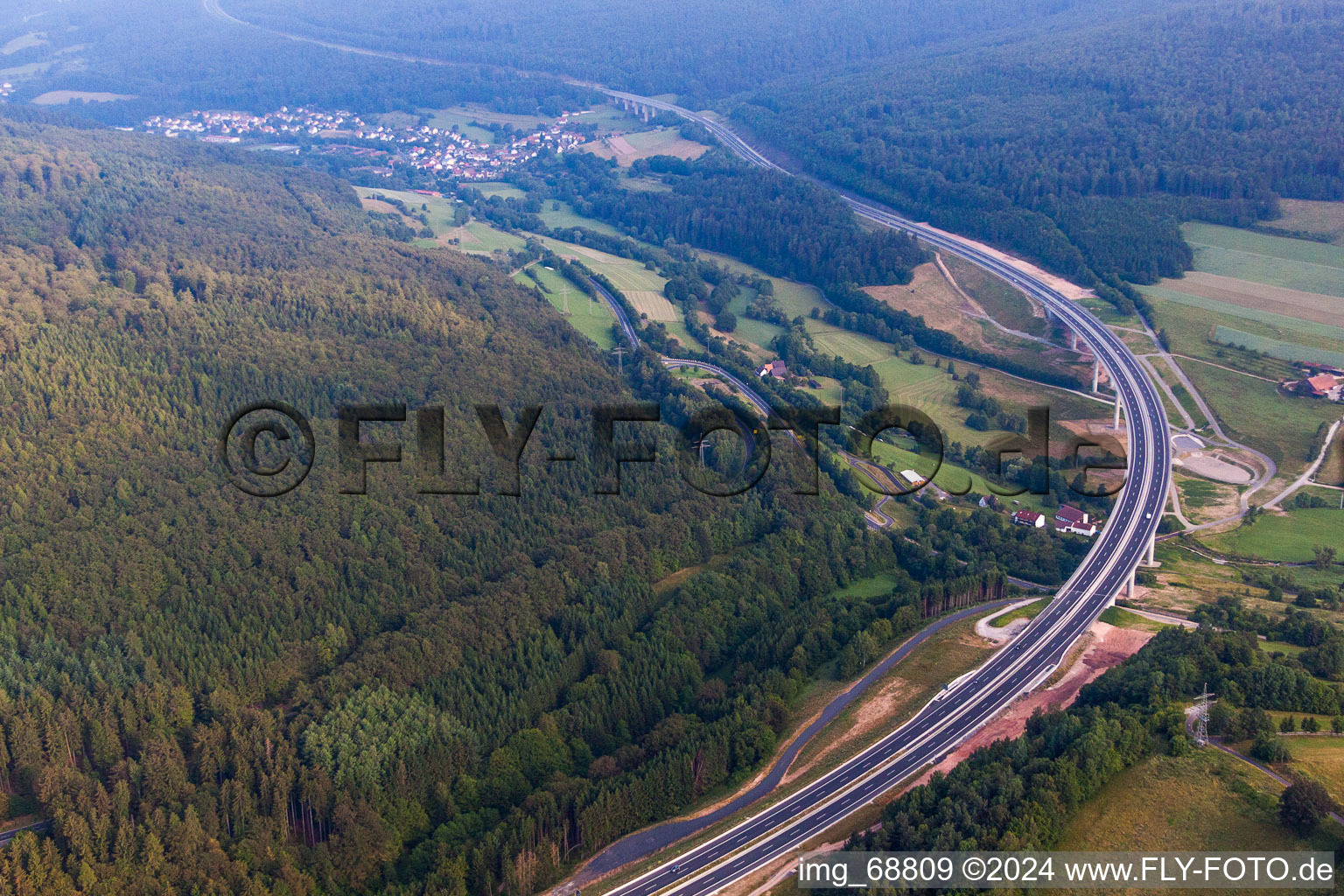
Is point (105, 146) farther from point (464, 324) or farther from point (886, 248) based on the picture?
point (886, 248)

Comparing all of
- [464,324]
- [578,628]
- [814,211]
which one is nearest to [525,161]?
[814,211]

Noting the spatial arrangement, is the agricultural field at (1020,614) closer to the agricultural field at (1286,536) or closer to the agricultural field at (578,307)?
the agricultural field at (1286,536)

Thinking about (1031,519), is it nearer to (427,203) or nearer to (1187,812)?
(1187,812)

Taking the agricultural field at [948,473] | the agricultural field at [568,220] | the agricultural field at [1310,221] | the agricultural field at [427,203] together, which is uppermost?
the agricultural field at [427,203]

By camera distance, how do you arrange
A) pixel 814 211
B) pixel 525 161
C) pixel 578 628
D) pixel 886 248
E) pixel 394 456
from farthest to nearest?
pixel 525 161 → pixel 814 211 → pixel 886 248 → pixel 394 456 → pixel 578 628

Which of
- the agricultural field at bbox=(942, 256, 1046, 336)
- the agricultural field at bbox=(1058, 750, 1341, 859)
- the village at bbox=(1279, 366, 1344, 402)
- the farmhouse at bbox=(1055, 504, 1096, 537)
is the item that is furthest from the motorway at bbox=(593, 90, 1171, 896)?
the agricultural field at bbox=(942, 256, 1046, 336)

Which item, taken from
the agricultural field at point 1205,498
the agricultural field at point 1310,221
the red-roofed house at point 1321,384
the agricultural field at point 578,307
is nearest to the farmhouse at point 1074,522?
the agricultural field at point 1205,498

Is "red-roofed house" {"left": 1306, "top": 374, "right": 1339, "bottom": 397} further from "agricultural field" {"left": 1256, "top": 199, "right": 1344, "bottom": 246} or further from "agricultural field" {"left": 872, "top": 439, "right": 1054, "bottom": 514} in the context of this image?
"agricultural field" {"left": 872, "top": 439, "right": 1054, "bottom": 514}
